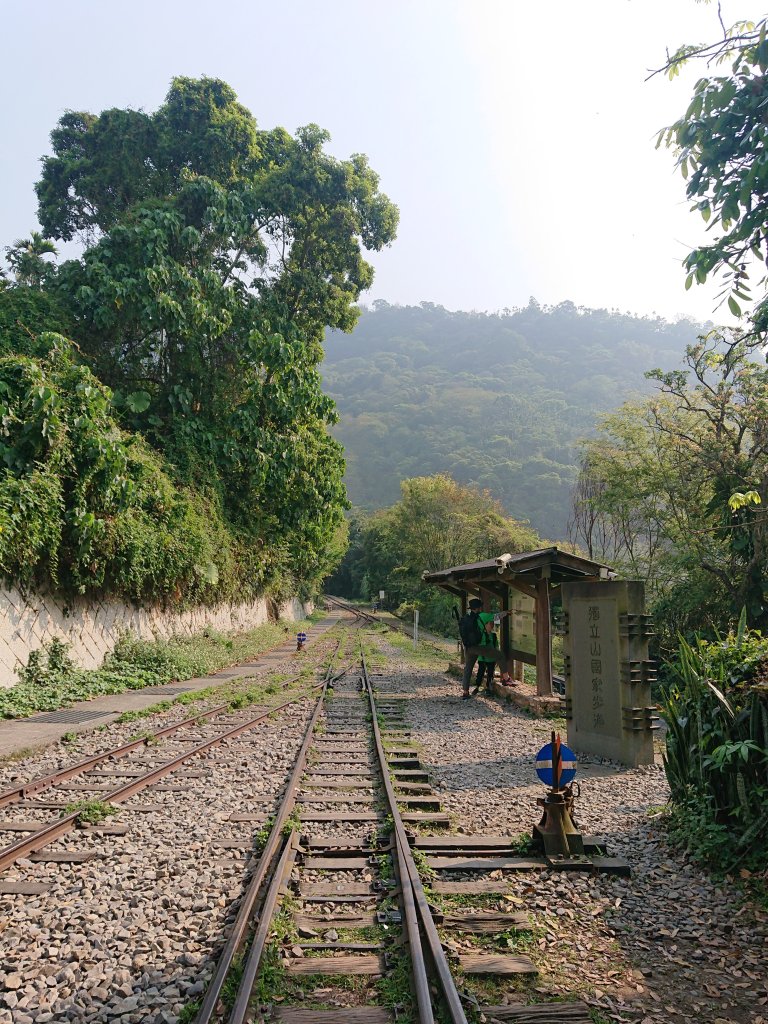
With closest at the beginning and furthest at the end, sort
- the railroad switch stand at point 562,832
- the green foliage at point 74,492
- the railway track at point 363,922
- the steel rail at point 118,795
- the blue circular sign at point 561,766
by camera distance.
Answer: the railway track at point 363,922, the railroad switch stand at point 562,832, the steel rail at point 118,795, the blue circular sign at point 561,766, the green foliage at point 74,492

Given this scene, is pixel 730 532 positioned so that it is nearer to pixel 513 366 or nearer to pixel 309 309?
pixel 309 309

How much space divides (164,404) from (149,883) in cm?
1861

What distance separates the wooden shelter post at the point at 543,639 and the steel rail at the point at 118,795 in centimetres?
529

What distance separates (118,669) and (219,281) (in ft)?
38.1

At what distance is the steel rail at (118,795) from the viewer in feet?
17.1

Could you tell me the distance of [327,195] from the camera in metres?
24.3

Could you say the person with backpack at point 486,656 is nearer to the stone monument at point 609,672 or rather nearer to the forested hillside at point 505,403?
the stone monument at point 609,672

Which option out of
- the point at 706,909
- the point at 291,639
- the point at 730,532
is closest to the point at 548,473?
the point at 291,639

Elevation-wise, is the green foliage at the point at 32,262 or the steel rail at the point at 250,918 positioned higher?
the green foliage at the point at 32,262

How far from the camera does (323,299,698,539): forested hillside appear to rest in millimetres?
101125

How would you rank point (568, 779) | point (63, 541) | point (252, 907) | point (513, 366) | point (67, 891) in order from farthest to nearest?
point (513, 366)
point (63, 541)
point (568, 779)
point (67, 891)
point (252, 907)

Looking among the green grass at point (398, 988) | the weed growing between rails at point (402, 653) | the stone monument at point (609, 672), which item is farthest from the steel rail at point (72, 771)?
the weed growing between rails at point (402, 653)

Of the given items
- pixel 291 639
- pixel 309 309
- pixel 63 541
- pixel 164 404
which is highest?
pixel 309 309

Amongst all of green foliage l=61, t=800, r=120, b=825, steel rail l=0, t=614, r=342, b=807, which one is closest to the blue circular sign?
green foliage l=61, t=800, r=120, b=825
